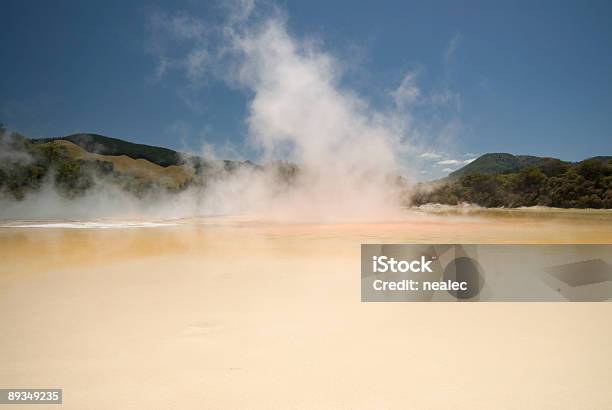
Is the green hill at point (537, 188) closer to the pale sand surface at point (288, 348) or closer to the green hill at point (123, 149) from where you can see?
the pale sand surface at point (288, 348)

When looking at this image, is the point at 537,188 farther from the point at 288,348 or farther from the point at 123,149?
the point at 123,149

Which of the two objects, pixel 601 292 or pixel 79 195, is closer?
pixel 601 292

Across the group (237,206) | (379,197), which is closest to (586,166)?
(379,197)

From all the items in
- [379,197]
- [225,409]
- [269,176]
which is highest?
[269,176]

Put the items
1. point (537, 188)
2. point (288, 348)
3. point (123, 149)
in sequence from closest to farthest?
point (288, 348), point (537, 188), point (123, 149)

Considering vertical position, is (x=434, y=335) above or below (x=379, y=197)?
below

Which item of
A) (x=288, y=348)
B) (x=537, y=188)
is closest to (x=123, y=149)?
(x=537, y=188)

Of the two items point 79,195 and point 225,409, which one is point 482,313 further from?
point 79,195

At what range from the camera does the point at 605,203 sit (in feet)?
156

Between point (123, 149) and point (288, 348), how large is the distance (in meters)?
130

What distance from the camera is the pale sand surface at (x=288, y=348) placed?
2.99 m

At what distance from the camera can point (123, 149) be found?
390 ft

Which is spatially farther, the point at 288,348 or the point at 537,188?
the point at 537,188

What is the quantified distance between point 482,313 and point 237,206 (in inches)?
1681
